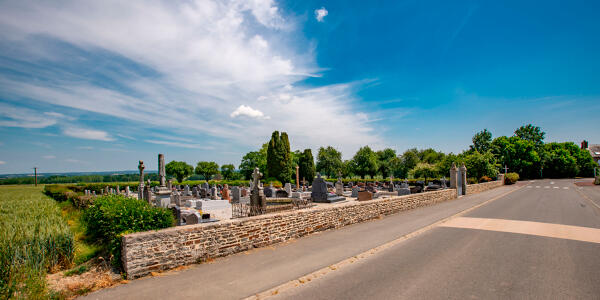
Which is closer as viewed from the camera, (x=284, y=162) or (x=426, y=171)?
(x=426, y=171)

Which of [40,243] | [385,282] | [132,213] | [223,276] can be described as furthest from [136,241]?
[385,282]

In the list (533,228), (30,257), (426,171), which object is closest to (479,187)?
(426,171)

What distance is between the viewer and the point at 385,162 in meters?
73.0

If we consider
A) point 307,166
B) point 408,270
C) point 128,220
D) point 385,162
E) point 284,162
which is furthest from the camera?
point 385,162

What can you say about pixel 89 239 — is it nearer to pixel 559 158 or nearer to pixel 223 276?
pixel 223 276

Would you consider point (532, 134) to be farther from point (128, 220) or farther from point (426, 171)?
point (128, 220)

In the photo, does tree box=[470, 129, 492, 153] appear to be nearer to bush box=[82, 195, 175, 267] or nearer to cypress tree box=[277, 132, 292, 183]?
cypress tree box=[277, 132, 292, 183]

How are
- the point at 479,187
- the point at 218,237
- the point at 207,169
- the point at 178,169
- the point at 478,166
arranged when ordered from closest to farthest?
1. the point at 218,237
2. the point at 479,187
3. the point at 478,166
4. the point at 178,169
5. the point at 207,169

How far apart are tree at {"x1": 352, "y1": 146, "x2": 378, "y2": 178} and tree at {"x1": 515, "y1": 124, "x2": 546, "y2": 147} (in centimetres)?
3591

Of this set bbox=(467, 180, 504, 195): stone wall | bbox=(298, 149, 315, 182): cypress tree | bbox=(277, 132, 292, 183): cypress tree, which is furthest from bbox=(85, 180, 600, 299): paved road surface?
bbox=(298, 149, 315, 182): cypress tree

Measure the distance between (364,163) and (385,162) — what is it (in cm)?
734

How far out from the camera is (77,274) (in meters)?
5.49

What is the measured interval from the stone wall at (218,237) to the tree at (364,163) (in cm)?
6061

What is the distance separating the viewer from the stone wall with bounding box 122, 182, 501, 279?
5223 millimetres
